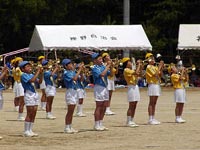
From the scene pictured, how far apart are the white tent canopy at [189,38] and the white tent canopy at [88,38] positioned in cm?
290

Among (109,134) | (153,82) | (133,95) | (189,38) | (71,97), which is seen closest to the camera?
(109,134)

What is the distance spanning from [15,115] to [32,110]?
22.4ft

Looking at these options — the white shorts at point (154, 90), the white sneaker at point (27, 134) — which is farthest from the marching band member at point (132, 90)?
the white sneaker at point (27, 134)

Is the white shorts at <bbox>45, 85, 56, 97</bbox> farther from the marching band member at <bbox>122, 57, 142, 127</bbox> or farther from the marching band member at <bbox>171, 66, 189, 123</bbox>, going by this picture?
the marching band member at <bbox>171, 66, 189, 123</bbox>

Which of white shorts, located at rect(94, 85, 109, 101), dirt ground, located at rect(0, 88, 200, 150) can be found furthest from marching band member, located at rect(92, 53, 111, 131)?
dirt ground, located at rect(0, 88, 200, 150)

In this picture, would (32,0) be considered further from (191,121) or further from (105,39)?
(191,121)

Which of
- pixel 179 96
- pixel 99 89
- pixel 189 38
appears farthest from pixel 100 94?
pixel 189 38

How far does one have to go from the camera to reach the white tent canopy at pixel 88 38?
3875 cm

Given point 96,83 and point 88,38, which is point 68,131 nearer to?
point 96,83

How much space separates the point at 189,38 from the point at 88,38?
21.4ft

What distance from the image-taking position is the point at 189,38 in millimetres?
42125

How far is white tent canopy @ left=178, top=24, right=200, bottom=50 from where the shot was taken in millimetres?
41859

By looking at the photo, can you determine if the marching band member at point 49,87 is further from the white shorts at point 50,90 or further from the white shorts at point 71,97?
the white shorts at point 71,97

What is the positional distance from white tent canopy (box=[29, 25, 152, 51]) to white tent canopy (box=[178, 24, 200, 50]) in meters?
2.90
